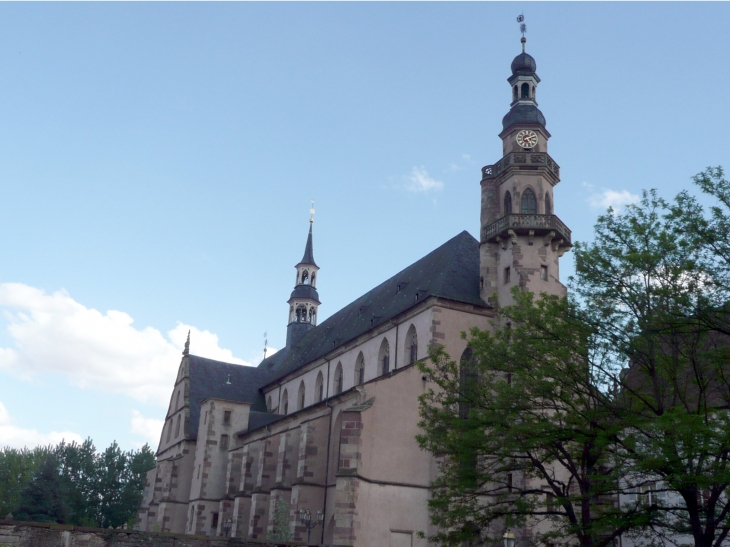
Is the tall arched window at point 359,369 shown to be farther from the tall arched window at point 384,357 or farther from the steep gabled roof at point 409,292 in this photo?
the tall arched window at point 384,357

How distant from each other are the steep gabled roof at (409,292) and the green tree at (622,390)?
13786mm

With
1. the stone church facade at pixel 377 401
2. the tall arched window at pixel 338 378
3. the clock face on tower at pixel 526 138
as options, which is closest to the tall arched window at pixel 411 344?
the stone church facade at pixel 377 401

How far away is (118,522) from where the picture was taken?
62438 millimetres

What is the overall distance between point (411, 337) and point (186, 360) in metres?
28.7

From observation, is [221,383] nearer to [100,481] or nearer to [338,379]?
[100,481]

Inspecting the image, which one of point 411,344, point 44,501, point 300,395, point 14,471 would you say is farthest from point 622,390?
point 14,471

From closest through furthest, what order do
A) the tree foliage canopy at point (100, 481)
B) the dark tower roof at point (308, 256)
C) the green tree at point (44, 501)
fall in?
the green tree at point (44, 501) < the tree foliage canopy at point (100, 481) < the dark tower roof at point (308, 256)

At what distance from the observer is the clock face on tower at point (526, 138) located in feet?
123

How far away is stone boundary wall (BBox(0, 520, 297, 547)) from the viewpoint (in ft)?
76.5

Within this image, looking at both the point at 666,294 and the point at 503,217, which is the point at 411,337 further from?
the point at 666,294

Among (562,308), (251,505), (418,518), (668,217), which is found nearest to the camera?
(668,217)

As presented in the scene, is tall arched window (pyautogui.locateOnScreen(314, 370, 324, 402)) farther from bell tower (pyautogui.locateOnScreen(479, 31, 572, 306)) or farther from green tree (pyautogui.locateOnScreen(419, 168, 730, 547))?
green tree (pyautogui.locateOnScreen(419, 168, 730, 547))

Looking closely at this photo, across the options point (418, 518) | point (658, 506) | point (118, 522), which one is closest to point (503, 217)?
point (418, 518)

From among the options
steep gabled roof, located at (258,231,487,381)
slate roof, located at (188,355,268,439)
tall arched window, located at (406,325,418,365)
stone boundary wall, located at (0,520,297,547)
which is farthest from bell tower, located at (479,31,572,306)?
slate roof, located at (188,355,268,439)
